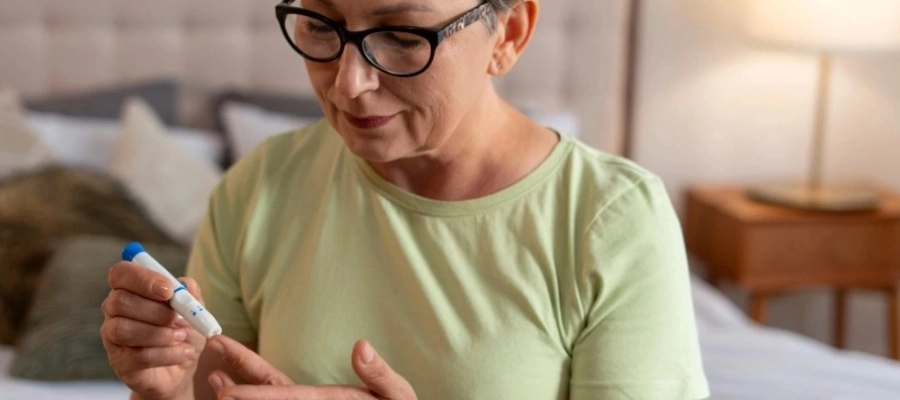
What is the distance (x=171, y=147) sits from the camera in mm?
2553

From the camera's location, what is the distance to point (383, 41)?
105cm

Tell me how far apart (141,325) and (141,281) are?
0.05m

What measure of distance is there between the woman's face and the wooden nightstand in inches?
72.4

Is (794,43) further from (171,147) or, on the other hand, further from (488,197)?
(488,197)

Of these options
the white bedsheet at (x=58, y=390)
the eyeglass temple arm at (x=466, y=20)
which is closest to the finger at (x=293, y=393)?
the eyeglass temple arm at (x=466, y=20)

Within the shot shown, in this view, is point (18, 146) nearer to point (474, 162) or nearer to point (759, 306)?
point (474, 162)

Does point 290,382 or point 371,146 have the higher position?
point 371,146

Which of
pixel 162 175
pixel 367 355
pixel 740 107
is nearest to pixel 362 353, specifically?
pixel 367 355

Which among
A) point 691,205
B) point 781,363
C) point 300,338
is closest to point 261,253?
point 300,338

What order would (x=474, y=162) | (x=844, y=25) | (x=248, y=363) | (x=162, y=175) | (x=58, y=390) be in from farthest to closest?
(x=844, y=25) → (x=162, y=175) → (x=58, y=390) → (x=474, y=162) → (x=248, y=363)

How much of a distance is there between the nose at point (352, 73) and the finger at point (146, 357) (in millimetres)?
300

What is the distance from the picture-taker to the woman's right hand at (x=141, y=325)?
40.2 inches

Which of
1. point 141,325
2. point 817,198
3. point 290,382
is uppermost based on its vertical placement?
point 141,325

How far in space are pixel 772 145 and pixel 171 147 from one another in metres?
1.69
